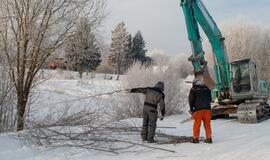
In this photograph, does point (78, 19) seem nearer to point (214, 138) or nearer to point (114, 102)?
point (214, 138)

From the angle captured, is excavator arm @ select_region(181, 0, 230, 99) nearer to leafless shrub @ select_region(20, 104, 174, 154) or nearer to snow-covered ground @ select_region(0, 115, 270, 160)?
leafless shrub @ select_region(20, 104, 174, 154)

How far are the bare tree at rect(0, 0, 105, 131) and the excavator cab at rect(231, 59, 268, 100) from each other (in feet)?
25.3

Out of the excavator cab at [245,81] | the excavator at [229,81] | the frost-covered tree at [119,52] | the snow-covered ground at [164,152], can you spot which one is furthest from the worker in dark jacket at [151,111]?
the frost-covered tree at [119,52]

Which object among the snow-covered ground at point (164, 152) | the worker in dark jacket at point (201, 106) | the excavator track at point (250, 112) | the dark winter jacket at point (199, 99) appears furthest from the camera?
the excavator track at point (250, 112)

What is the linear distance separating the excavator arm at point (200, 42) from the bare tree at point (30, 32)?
4.29 m

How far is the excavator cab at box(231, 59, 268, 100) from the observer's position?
66.6 ft

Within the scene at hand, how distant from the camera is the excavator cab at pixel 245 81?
Answer: 2030cm

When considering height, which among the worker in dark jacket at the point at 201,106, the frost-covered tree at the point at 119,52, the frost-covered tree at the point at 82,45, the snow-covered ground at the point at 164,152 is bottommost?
the snow-covered ground at the point at 164,152

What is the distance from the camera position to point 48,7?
15.2 meters

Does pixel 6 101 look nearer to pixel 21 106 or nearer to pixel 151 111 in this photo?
pixel 21 106

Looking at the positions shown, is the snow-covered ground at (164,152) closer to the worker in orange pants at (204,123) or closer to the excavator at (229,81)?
the worker in orange pants at (204,123)

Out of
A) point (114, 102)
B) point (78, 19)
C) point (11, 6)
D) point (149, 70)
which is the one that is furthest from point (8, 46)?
point (149, 70)

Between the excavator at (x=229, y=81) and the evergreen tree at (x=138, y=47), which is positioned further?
the evergreen tree at (x=138, y=47)

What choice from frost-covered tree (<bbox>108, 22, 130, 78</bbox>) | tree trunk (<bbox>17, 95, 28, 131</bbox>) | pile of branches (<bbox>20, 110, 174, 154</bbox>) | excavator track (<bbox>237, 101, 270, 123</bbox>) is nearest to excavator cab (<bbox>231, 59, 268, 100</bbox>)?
excavator track (<bbox>237, 101, 270, 123</bbox>)
